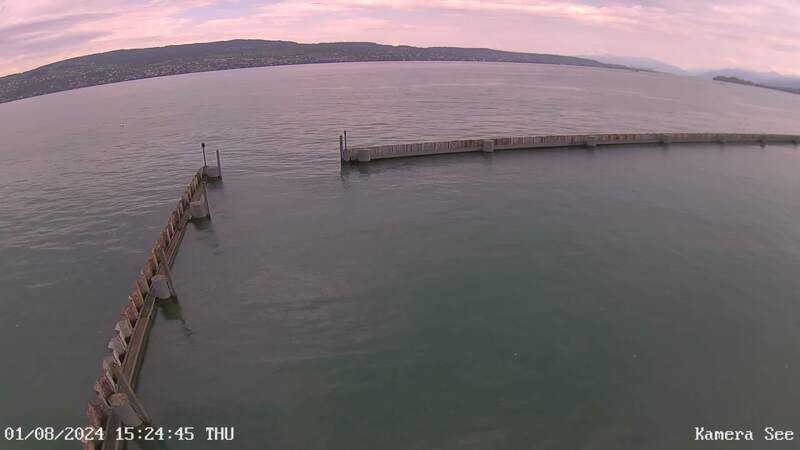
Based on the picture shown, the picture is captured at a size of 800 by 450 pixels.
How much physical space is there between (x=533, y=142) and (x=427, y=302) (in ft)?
147

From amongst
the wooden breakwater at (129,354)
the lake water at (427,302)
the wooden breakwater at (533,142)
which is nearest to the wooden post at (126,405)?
the wooden breakwater at (129,354)

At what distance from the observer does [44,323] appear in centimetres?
2375

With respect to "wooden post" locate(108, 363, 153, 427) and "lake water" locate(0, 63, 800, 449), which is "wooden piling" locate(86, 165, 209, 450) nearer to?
"wooden post" locate(108, 363, 153, 427)

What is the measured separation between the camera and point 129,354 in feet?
64.7

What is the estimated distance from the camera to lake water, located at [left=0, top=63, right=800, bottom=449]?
1747cm

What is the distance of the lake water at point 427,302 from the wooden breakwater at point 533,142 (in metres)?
2.43

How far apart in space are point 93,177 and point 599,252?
62.6 m

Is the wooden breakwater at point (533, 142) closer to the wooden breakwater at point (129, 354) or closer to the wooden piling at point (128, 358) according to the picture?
the wooden breakwater at point (129, 354)

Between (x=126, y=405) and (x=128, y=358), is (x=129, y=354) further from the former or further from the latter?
(x=126, y=405)

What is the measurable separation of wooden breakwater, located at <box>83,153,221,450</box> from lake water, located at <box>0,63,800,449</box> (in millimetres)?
920

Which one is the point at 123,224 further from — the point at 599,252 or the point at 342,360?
the point at 599,252

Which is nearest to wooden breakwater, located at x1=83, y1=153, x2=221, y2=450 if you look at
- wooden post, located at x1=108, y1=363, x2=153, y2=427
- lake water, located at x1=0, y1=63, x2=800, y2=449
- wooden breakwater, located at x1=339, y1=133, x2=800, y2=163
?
wooden post, located at x1=108, y1=363, x2=153, y2=427

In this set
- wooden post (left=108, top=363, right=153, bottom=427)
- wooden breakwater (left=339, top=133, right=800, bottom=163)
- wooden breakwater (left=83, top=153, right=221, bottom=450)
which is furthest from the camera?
wooden breakwater (left=339, top=133, right=800, bottom=163)

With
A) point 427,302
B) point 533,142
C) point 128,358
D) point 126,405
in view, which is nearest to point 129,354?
point 128,358
